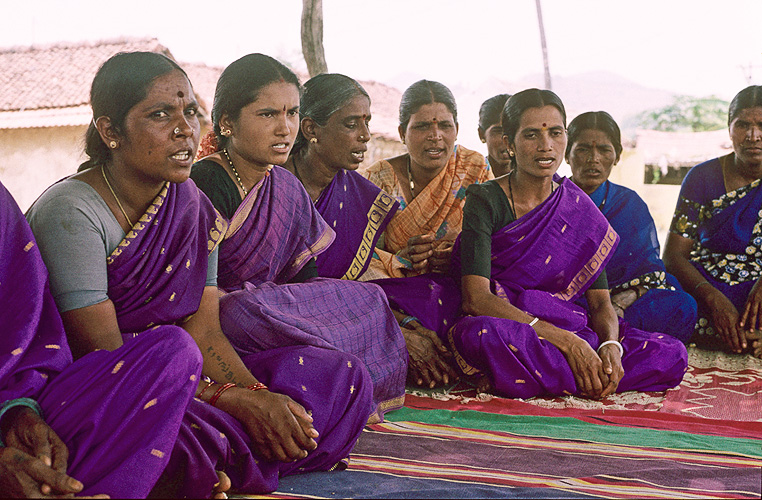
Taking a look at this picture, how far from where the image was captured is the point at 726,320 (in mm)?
4977

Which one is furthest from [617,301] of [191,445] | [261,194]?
[191,445]

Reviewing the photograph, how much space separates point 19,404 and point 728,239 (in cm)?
475

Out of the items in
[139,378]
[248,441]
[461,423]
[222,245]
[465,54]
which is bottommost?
[461,423]

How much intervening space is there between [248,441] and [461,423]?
124 cm

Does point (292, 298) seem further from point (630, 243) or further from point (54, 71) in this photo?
point (54, 71)

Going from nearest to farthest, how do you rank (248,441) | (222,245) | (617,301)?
(248,441)
(222,245)
(617,301)

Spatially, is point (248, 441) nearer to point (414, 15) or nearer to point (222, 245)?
point (222, 245)

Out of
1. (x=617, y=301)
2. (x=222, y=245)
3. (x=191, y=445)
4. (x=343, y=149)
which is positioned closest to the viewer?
(x=191, y=445)

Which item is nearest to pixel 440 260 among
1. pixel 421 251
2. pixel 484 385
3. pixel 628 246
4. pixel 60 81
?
pixel 421 251

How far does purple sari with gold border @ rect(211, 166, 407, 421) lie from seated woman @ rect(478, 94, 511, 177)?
2353 millimetres

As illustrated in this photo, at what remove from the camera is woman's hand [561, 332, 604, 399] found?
3801mm

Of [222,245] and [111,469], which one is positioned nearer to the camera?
[111,469]

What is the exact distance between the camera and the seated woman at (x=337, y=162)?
13.7 ft

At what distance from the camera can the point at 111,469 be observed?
189 centimetres
